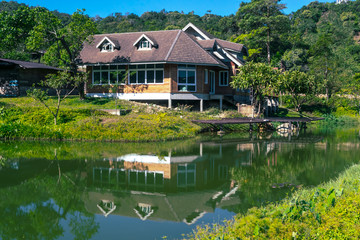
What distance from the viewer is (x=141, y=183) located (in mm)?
10891

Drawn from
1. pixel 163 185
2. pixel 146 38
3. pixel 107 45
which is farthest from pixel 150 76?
pixel 163 185

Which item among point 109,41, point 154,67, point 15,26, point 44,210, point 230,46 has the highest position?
point 15,26

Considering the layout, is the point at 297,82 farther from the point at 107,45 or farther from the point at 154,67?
the point at 107,45

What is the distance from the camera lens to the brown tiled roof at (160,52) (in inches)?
1119

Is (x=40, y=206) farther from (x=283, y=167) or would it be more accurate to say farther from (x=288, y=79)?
(x=288, y=79)

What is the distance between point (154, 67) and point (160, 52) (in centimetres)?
134

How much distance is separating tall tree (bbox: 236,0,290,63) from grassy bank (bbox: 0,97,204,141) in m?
35.1

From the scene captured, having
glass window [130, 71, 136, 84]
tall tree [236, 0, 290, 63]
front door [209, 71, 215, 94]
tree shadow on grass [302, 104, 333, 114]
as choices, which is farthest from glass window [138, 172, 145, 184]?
tall tree [236, 0, 290, 63]

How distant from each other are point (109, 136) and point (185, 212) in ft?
38.9

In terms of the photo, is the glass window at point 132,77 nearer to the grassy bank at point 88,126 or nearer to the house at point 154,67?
the house at point 154,67

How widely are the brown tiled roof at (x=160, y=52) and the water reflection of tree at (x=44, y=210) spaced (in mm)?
18308

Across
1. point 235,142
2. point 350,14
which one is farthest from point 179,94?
point 350,14

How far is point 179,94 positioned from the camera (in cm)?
2864

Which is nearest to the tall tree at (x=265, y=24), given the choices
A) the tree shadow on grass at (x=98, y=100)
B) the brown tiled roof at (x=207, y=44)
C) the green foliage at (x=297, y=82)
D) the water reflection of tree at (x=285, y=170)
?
the green foliage at (x=297, y=82)
